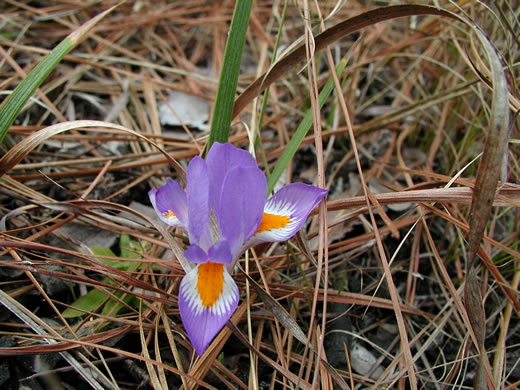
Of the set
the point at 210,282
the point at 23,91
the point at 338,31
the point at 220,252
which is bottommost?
the point at 210,282

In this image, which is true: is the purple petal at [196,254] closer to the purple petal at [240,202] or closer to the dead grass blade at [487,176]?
the purple petal at [240,202]

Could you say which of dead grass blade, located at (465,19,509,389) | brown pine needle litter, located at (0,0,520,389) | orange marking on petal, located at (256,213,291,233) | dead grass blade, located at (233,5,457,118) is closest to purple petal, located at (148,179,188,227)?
brown pine needle litter, located at (0,0,520,389)

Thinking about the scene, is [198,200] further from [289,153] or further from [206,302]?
[289,153]

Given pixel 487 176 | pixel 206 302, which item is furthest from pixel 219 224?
pixel 487 176

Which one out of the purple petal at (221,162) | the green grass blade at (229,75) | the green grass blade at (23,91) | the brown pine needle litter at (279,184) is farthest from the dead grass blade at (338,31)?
the green grass blade at (23,91)

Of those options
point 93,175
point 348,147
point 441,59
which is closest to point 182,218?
point 93,175
